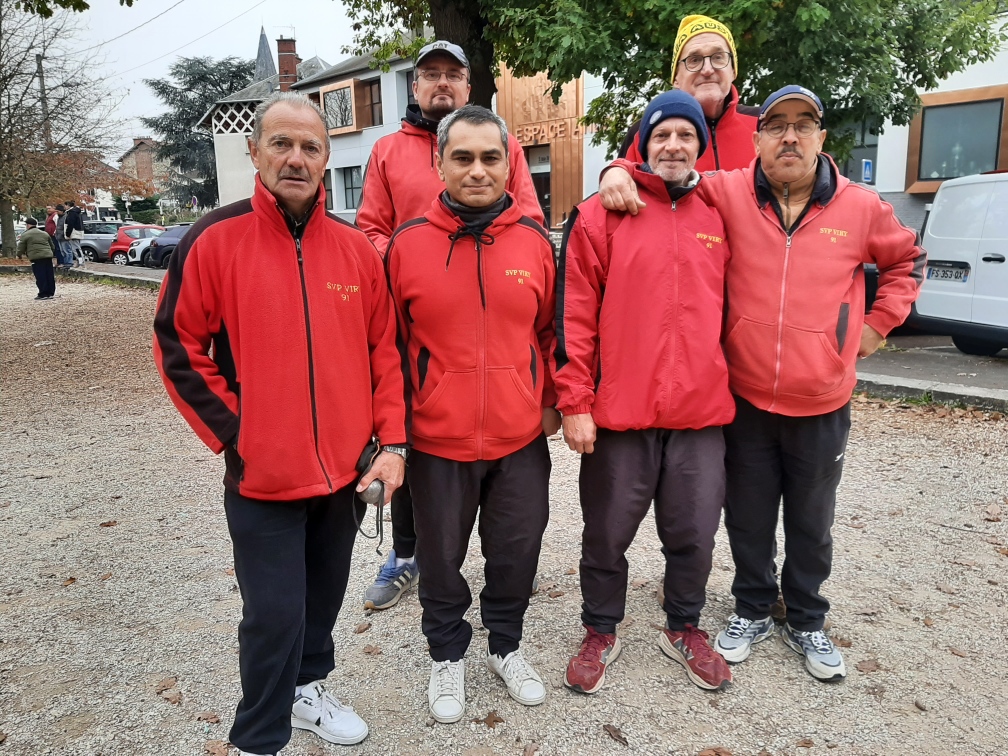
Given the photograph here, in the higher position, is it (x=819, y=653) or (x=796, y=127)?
(x=796, y=127)

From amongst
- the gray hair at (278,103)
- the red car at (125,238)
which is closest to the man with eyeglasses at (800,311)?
the gray hair at (278,103)

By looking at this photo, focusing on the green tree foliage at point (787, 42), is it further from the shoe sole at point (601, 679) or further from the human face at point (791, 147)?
the shoe sole at point (601, 679)

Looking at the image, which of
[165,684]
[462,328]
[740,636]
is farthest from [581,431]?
[165,684]

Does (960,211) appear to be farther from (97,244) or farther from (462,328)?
(97,244)

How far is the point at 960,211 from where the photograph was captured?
8156mm

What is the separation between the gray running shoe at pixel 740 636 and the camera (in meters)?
3.13

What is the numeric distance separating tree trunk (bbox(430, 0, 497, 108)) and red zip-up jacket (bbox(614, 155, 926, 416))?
6820mm

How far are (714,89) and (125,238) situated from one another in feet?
89.6

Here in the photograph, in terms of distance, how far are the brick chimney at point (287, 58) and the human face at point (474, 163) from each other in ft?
137

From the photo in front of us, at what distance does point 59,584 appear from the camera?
388cm

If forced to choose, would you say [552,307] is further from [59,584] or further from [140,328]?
[140,328]

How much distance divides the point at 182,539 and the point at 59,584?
68cm

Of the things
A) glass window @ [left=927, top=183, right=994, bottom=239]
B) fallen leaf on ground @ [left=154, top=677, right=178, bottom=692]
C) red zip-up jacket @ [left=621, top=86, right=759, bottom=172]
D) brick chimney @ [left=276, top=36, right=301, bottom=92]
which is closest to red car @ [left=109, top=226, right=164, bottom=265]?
brick chimney @ [left=276, top=36, right=301, bottom=92]

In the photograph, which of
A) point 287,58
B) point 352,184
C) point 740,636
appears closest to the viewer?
point 740,636
